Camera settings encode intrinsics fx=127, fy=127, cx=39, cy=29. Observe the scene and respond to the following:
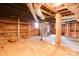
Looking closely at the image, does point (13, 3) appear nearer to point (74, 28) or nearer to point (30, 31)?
point (30, 31)

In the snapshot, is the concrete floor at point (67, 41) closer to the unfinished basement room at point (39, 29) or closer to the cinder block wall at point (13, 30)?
the unfinished basement room at point (39, 29)

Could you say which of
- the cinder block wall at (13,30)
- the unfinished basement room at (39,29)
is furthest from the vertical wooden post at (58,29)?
the cinder block wall at (13,30)

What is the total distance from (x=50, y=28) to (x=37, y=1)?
47 centimetres

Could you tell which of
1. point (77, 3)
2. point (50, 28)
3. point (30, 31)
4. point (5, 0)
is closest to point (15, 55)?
point (30, 31)

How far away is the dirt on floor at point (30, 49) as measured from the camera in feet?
6.46

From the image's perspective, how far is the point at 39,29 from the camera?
209cm

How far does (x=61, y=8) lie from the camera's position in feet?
6.41

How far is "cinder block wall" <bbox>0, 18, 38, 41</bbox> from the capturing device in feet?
6.43

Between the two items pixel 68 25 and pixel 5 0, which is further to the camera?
pixel 68 25

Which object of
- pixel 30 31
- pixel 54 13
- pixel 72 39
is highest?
pixel 54 13

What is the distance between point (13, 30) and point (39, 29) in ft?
1.38

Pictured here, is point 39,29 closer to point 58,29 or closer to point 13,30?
point 58,29

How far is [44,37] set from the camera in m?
2.12

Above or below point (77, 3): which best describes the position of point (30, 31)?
below
